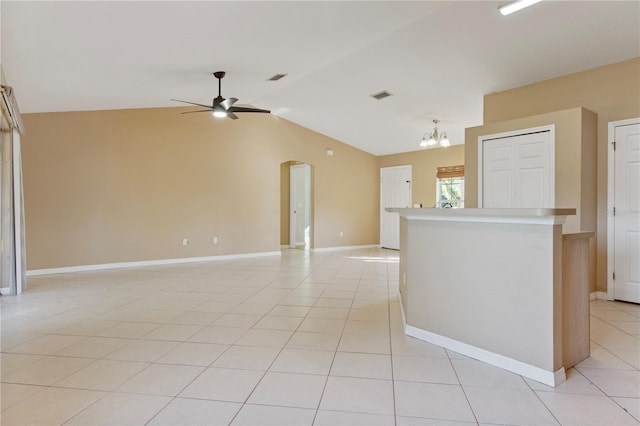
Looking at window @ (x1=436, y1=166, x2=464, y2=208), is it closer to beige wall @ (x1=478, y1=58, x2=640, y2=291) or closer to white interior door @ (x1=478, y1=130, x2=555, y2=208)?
white interior door @ (x1=478, y1=130, x2=555, y2=208)

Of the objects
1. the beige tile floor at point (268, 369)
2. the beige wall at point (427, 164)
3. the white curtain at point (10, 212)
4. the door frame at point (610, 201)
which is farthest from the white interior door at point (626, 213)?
the white curtain at point (10, 212)

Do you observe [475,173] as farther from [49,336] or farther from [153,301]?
[49,336]

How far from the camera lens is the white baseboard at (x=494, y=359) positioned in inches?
74.2

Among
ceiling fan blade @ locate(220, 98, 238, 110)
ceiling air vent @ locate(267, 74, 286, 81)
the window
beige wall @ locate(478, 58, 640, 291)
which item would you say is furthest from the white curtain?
the window

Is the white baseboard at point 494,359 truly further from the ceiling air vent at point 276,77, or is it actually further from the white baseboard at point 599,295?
the ceiling air vent at point 276,77

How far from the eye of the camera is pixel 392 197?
8.69m

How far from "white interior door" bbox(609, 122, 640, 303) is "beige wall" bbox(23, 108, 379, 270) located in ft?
18.4

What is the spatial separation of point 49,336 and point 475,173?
16.5 feet

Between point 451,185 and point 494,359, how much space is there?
592 centimetres

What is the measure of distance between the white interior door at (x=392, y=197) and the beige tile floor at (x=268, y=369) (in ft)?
16.2

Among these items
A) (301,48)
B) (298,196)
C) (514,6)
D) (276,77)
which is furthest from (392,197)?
(514,6)

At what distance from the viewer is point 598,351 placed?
2350mm

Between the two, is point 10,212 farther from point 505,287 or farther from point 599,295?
point 599,295

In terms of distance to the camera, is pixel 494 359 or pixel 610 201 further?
pixel 610 201
